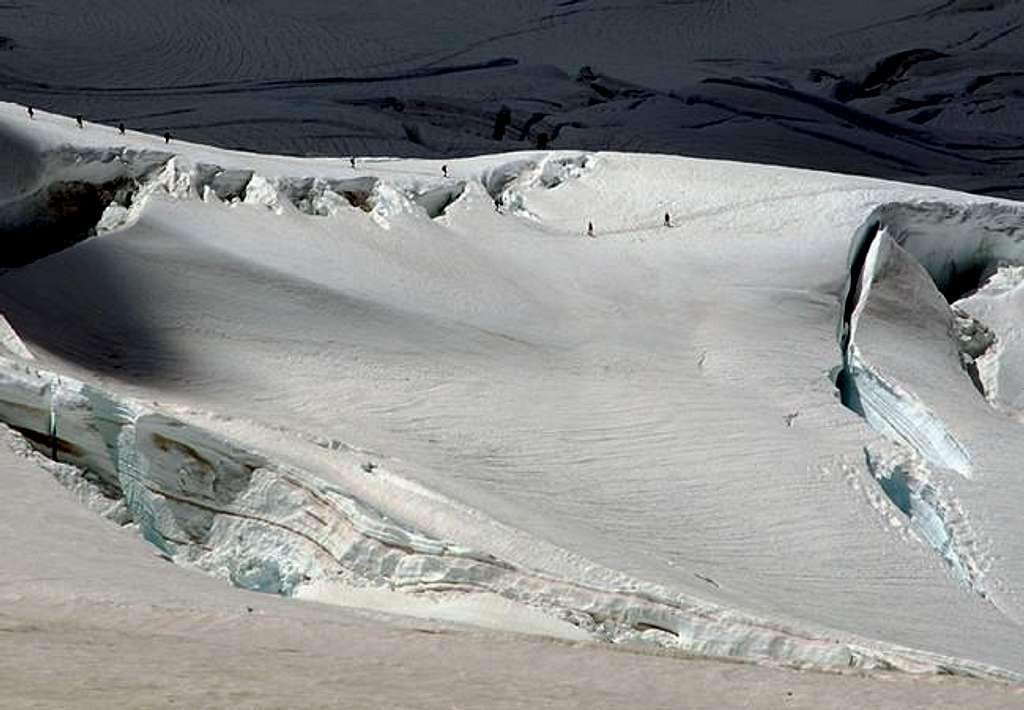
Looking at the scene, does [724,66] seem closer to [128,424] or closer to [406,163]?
[406,163]

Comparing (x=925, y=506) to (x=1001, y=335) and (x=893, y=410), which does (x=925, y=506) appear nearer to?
(x=893, y=410)

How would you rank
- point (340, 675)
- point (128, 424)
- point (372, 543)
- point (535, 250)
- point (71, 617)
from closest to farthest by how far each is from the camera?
point (340, 675) → point (71, 617) → point (372, 543) → point (128, 424) → point (535, 250)

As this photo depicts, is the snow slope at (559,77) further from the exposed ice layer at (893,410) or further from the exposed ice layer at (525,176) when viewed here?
the exposed ice layer at (893,410)

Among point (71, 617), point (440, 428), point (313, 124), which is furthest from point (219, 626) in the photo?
point (313, 124)

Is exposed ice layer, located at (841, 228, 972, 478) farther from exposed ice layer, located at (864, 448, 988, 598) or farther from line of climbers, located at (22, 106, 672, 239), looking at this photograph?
line of climbers, located at (22, 106, 672, 239)

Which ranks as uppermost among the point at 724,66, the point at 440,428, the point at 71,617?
the point at 71,617

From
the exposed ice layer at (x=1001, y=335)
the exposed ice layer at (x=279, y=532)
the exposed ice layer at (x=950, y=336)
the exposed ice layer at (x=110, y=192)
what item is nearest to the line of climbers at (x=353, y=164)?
the exposed ice layer at (x=110, y=192)

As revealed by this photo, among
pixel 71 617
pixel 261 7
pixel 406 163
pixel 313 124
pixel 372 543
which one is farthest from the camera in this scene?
pixel 261 7
